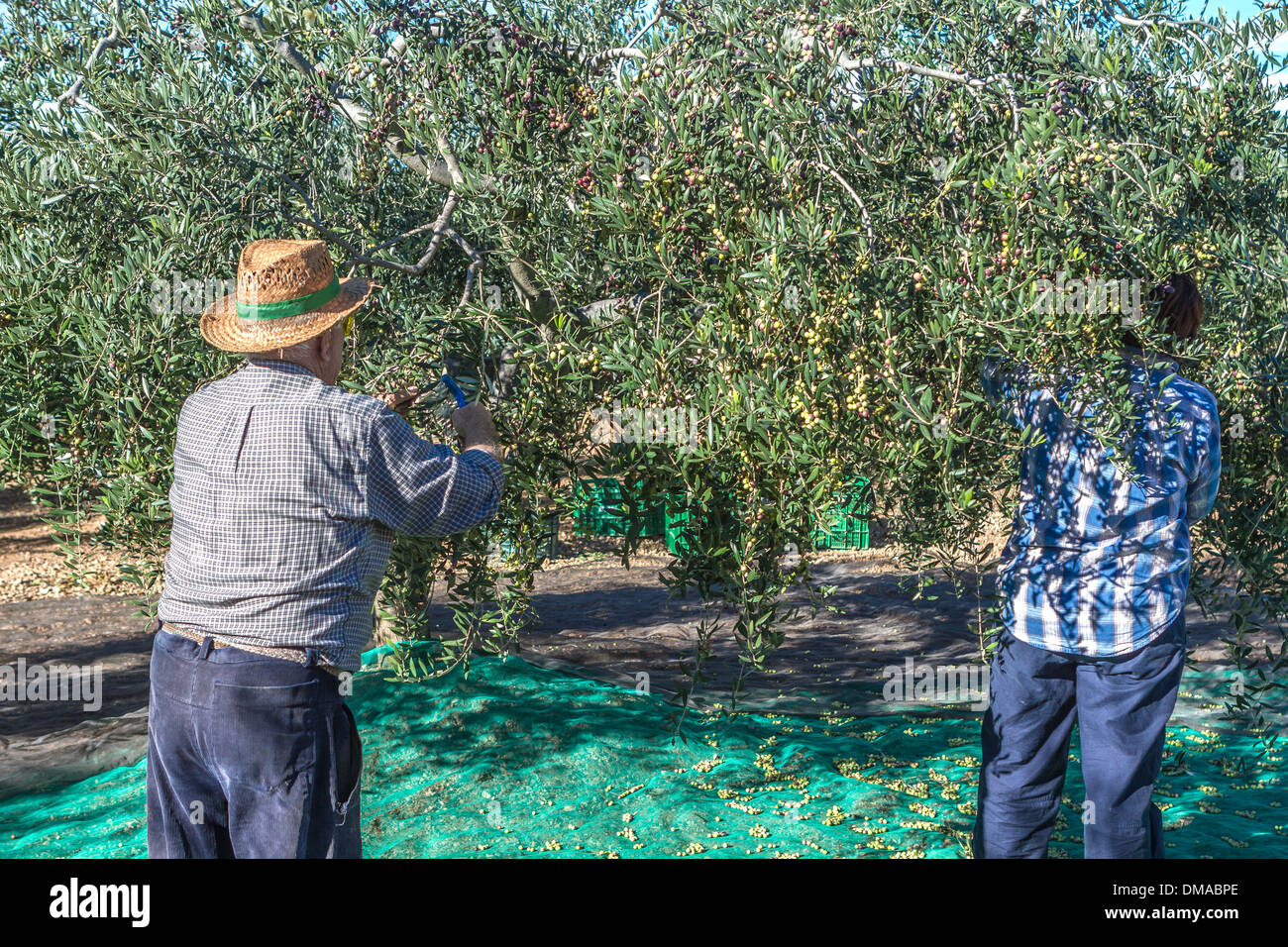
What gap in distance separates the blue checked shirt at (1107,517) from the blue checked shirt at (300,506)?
5.75 ft

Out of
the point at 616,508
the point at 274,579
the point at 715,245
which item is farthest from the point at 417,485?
the point at 715,245

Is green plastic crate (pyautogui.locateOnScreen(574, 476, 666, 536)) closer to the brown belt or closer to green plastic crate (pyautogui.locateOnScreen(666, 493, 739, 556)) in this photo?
green plastic crate (pyautogui.locateOnScreen(666, 493, 739, 556))

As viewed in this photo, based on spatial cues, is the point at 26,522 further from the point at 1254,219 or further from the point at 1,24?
the point at 1254,219

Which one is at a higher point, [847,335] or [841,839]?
[847,335]

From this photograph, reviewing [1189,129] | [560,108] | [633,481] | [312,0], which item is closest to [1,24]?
[312,0]

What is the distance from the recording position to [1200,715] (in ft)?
25.4

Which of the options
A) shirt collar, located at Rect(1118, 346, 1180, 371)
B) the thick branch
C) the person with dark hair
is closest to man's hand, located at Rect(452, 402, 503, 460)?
the person with dark hair

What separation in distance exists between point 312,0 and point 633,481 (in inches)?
104

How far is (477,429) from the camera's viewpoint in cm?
322

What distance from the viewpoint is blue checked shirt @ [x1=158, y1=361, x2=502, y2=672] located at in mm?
2902

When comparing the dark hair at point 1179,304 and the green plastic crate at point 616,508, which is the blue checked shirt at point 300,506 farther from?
the dark hair at point 1179,304

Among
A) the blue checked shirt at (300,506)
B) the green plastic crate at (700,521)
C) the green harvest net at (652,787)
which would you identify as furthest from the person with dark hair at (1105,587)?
the blue checked shirt at (300,506)

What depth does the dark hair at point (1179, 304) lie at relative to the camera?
3.29 meters

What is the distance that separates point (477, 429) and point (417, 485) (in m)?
0.32
